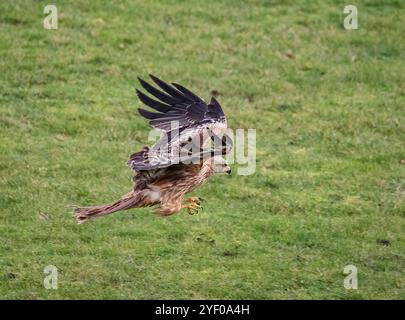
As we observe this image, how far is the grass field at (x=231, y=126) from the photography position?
48.6 feet

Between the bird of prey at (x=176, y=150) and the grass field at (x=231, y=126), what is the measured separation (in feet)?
5.14

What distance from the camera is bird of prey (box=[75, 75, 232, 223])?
13055mm

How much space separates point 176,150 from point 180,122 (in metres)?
0.41

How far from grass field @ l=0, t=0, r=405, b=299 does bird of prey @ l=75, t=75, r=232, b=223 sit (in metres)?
1.57

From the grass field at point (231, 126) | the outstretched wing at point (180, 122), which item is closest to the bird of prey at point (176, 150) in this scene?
the outstretched wing at point (180, 122)

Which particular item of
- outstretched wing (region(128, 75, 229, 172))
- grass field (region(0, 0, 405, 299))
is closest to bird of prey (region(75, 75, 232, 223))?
outstretched wing (region(128, 75, 229, 172))

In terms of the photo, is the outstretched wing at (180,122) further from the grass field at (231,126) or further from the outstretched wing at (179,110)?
the grass field at (231,126)

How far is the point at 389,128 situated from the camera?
1873 centimetres

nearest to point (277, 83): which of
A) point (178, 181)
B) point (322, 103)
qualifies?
point (322, 103)

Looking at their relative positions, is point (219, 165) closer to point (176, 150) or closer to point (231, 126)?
point (176, 150)

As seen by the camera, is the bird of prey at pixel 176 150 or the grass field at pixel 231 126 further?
the grass field at pixel 231 126
